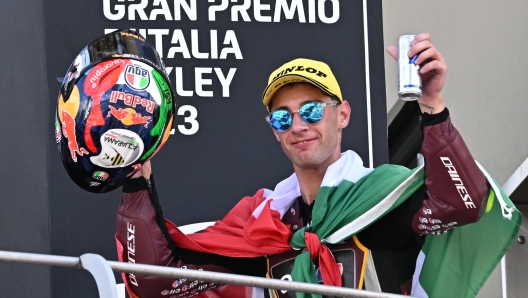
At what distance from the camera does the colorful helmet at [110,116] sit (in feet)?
15.6

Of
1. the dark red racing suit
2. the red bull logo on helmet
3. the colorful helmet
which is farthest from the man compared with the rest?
the red bull logo on helmet

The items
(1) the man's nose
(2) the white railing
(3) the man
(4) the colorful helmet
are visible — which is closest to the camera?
(2) the white railing

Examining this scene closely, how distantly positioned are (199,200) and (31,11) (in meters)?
1.40

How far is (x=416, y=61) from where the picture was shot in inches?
171

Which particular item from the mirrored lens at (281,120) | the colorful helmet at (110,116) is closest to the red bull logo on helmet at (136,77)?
the colorful helmet at (110,116)

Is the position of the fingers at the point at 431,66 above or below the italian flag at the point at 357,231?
above

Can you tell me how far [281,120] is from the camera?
5098mm

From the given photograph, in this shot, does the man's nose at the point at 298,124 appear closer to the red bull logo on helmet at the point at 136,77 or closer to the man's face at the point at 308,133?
the man's face at the point at 308,133

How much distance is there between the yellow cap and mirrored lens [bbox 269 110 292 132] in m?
0.17

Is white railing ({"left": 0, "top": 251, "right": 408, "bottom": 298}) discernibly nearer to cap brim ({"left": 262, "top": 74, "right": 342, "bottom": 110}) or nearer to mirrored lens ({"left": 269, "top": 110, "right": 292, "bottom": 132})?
mirrored lens ({"left": 269, "top": 110, "right": 292, "bottom": 132})

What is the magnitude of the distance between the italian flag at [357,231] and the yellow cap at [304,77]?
1.13 feet

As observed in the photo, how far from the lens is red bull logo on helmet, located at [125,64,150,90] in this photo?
15.7ft

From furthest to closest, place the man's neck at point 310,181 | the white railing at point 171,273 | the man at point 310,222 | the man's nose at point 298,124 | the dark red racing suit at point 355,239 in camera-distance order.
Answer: the man's neck at point 310,181, the man's nose at point 298,124, the man at point 310,222, the dark red racing suit at point 355,239, the white railing at point 171,273

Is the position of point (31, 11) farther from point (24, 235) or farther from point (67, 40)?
point (24, 235)
